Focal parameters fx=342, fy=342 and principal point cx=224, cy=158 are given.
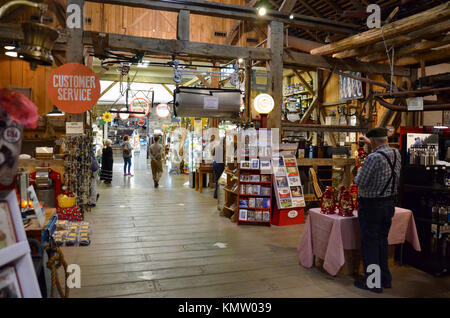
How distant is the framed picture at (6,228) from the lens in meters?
1.60

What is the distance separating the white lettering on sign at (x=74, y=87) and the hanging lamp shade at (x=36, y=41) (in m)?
3.10

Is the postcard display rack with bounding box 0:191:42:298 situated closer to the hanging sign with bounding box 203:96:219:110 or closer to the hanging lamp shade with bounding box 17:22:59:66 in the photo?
the hanging lamp shade with bounding box 17:22:59:66

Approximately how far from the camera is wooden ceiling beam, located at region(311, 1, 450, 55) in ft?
16.2

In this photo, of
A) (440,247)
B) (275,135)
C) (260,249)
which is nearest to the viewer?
(440,247)

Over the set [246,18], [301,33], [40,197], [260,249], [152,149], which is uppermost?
[301,33]

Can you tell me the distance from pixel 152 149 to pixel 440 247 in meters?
9.12

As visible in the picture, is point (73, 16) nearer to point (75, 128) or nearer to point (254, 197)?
point (75, 128)

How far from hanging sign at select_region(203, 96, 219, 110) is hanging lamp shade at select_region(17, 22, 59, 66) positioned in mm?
4892

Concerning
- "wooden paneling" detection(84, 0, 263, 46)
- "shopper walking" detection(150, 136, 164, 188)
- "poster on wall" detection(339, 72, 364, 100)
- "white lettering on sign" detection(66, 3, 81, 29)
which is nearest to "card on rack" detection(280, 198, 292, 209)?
"wooden paneling" detection(84, 0, 263, 46)

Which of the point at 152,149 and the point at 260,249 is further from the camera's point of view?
the point at 152,149

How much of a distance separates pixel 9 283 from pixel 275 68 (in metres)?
6.36

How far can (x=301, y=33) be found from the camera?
1043 centimetres
